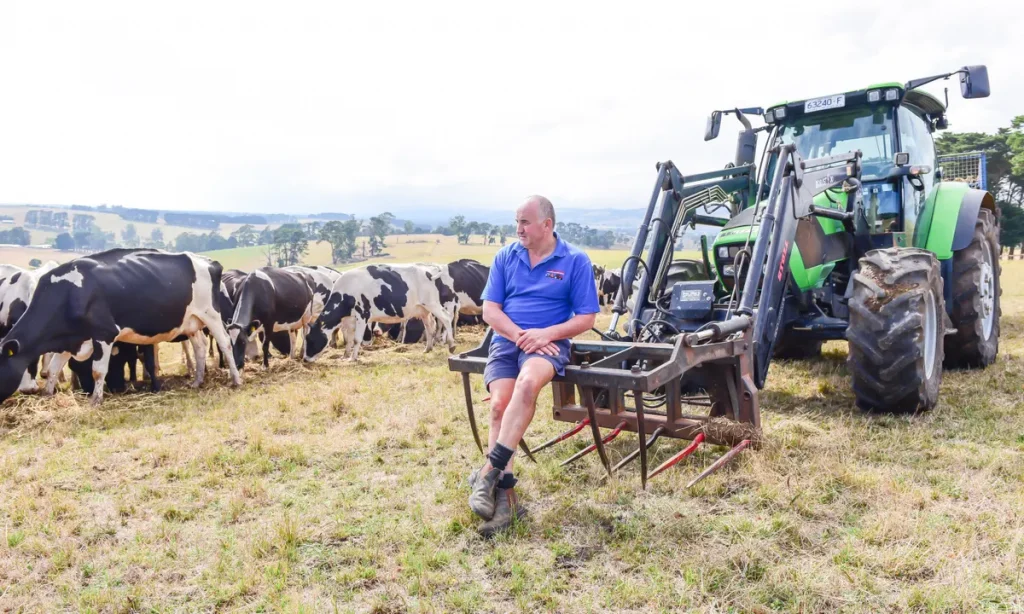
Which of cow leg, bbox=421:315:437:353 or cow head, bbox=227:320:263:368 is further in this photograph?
cow leg, bbox=421:315:437:353

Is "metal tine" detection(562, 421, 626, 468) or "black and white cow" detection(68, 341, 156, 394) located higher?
"metal tine" detection(562, 421, 626, 468)

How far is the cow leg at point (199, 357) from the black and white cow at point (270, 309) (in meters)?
0.78

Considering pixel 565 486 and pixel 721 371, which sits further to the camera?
pixel 721 371

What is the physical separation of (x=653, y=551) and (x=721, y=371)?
1723 mm

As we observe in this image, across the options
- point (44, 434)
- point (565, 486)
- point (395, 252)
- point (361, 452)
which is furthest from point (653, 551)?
point (395, 252)

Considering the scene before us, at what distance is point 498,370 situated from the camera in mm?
4285

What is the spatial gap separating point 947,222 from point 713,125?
247 cm

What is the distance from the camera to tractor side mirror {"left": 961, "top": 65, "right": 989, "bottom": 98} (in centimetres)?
662

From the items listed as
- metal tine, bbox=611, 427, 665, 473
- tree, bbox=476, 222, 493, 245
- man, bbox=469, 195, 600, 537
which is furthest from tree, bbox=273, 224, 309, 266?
man, bbox=469, 195, 600, 537

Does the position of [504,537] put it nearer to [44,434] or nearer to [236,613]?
[236,613]

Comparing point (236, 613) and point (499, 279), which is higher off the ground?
point (499, 279)

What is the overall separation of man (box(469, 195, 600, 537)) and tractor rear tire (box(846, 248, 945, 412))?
7.82 feet

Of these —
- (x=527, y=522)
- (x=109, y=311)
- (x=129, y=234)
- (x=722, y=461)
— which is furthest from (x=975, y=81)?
(x=129, y=234)

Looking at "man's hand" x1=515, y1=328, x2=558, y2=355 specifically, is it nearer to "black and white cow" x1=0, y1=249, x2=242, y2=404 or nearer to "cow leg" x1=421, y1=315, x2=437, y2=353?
"black and white cow" x1=0, y1=249, x2=242, y2=404
